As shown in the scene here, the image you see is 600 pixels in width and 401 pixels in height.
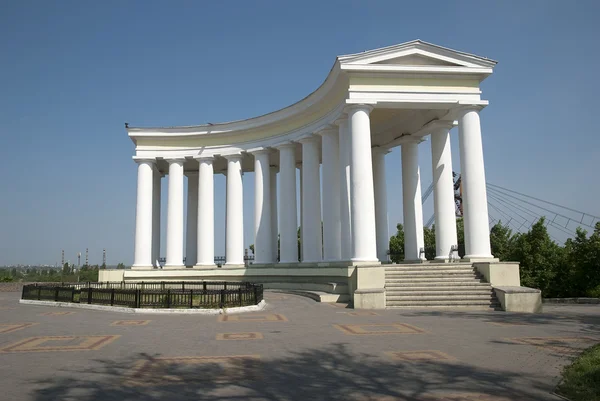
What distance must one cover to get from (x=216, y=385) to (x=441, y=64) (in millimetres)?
24190

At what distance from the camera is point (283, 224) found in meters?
38.1

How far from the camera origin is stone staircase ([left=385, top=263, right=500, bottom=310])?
78.0 feet

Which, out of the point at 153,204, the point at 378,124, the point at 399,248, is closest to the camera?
the point at 378,124

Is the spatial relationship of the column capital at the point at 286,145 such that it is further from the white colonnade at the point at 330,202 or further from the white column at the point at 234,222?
the white column at the point at 234,222

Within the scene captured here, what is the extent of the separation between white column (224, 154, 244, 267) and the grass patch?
31751mm

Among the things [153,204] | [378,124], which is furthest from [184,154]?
[378,124]

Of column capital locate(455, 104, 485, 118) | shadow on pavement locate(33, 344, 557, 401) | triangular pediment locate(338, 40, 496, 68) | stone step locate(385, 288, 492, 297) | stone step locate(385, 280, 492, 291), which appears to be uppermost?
triangular pediment locate(338, 40, 496, 68)

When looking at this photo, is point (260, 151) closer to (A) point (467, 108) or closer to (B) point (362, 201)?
(B) point (362, 201)

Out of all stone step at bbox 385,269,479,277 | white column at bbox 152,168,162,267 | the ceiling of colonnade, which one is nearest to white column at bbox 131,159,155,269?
white column at bbox 152,168,162,267

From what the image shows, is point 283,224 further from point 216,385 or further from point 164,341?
point 216,385

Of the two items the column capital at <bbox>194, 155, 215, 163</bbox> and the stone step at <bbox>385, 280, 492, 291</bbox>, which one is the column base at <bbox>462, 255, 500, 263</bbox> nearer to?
the stone step at <bbox>385, 280, 492, 291</bbox>

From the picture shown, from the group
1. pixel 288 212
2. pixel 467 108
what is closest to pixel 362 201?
pixel 467 108

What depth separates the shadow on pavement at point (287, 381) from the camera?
27.4 feet

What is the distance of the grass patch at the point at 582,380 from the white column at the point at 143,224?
3610 centimetres
